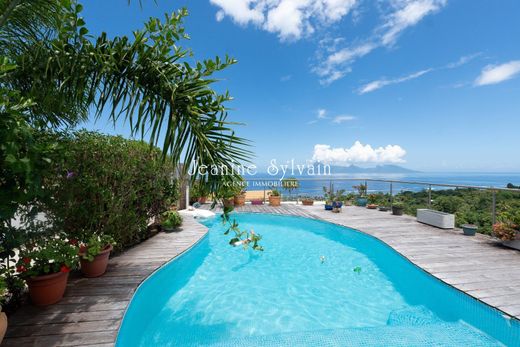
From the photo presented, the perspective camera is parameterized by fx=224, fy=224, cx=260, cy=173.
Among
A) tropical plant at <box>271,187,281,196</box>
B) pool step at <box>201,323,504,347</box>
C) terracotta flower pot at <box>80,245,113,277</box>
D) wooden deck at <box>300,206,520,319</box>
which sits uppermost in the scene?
tropical plant at <box>271,187,281,196</box>

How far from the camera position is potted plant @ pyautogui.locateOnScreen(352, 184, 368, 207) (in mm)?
9578

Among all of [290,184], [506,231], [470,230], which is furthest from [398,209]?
[290,184]

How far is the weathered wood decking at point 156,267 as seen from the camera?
2006 millimetres

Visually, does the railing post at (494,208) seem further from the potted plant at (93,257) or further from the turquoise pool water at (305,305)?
the potted plant at (93,257)

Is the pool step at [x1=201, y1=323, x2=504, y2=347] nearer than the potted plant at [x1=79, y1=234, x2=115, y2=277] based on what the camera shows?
Yes

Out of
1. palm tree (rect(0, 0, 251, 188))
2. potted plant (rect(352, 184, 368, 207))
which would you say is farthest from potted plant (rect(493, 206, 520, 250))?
palm tree (rect(0, 0, 251, 188))

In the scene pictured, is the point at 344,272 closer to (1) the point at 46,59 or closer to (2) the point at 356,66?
(1) the point at 46,59

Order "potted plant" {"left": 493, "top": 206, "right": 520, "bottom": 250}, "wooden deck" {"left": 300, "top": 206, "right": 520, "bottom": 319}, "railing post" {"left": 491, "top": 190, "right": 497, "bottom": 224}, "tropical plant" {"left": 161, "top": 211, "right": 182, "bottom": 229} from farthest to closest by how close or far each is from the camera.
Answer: "tropical plant" {"left": 161, "top": 211, "right": 182, "bottom": 229} < "railing post" {"left": 491, "top": 190, "right": 497, "bottom": 224} < "potted plant" {"left": 493, "top": 206, "right": 520, "bottom": 250} < "wooden deck" {"left": 300, "top": 206, "right": 520, "bottom": 319}

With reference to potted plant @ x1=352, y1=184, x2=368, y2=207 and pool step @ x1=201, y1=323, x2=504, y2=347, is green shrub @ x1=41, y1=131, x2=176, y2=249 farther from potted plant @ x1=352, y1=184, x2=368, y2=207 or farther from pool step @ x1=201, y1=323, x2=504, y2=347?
potted plant @ x1=352, y1=184, x2=368, y2=207

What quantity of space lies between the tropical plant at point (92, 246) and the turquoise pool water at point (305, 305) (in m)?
0.76

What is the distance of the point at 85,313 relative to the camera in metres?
2.26

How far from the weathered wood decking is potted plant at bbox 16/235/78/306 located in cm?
12

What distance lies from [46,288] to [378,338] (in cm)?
351

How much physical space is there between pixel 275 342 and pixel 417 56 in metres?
13.1
